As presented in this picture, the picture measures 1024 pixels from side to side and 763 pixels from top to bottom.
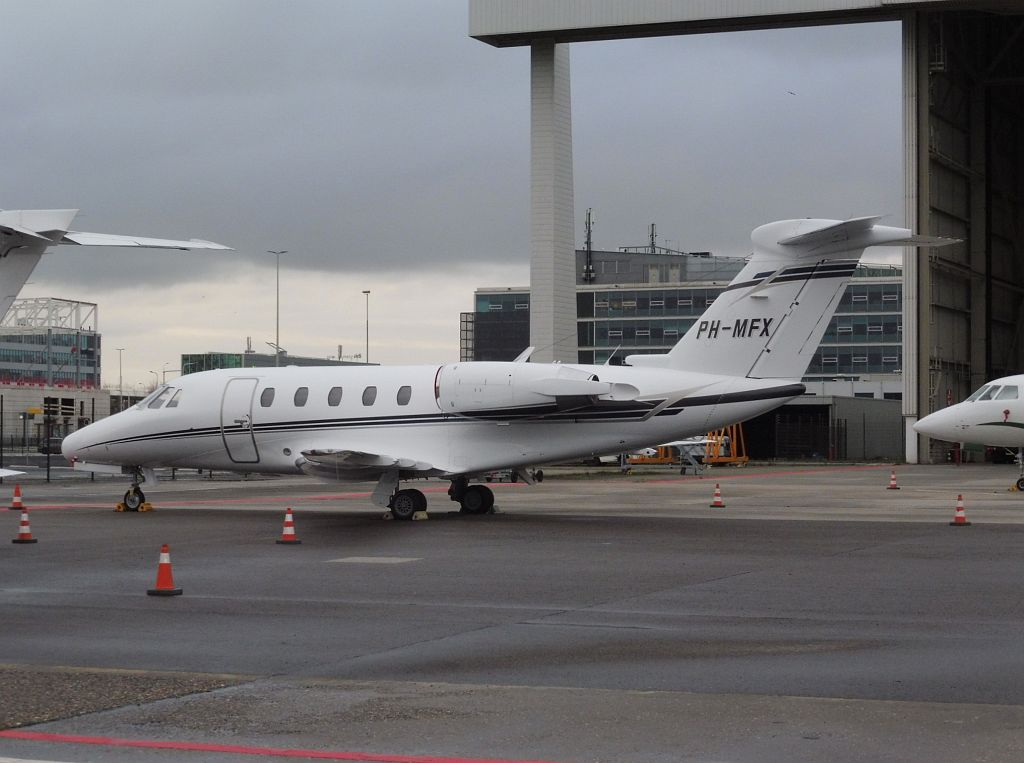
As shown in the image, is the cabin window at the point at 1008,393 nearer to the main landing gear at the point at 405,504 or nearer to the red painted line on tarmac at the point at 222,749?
the main landing gear at the point at 405,504

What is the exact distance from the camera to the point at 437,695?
9078 millimetres

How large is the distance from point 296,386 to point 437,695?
17.6 m

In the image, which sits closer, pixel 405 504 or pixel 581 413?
pixel 581 413

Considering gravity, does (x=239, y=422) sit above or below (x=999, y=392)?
below

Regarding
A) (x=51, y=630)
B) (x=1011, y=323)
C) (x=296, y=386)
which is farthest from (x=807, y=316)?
(x=1011, y=323)

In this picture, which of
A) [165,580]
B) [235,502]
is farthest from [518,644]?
[235,502]

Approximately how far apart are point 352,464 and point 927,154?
4225cm

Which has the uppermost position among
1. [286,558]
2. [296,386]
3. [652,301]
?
[652,301]

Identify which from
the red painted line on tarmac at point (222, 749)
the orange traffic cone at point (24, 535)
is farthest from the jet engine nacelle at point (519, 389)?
the red painted line on tarmac at point (222, 749)

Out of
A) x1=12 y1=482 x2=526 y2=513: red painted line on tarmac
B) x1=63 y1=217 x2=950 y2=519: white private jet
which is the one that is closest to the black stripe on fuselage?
x1=63 y1=217 x2=950 y2=519: white private jet

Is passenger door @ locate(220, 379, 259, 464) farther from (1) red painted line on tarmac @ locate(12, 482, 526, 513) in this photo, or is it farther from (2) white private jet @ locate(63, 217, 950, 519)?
(1) red painted line on tarmac @ locate(12, 482, 526, 513)

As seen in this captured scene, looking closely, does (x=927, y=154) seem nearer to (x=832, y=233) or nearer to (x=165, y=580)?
(x=832, y=233)

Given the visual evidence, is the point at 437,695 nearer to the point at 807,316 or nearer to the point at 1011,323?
the point at 807,316

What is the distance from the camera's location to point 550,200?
202 feet
